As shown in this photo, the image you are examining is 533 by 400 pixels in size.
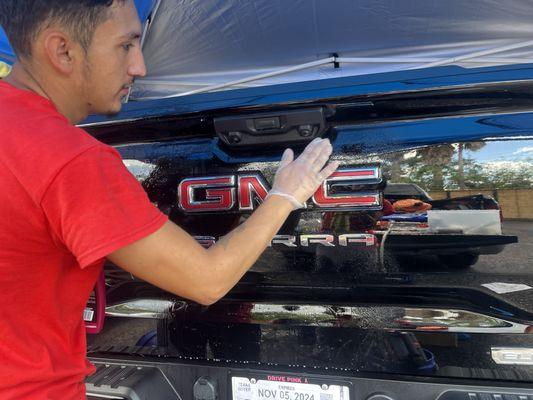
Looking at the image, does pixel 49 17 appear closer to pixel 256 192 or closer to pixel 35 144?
pixel 35 144

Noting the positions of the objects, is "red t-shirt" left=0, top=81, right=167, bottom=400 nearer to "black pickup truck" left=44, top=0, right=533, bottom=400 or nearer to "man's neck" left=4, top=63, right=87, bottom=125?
"man's neck" left=4, top=63, right=87, bottom=125

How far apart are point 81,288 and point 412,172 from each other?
984 mm

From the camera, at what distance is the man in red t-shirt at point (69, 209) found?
40.4 inches

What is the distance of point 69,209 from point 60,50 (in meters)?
0.41

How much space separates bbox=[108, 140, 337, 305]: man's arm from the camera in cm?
111

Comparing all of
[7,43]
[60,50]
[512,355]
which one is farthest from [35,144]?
[7,43]

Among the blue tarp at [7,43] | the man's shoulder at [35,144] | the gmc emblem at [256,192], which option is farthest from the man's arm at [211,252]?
the blue tarp at [7,43]

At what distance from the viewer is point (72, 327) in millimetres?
1315

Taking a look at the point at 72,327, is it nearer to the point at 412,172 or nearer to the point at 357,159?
the point at 357,159

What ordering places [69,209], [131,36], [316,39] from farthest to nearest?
1. [316,39]
2. [131,36]
3. [69,209]

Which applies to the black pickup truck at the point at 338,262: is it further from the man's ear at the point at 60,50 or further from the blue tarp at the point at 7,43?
the blue tarp at the point at 7,43

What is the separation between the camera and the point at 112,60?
124cm

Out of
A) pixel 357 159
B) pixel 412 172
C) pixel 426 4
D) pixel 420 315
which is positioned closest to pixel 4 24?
pixel 357 159

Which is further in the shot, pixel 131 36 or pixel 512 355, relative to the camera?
pixel 512 355
